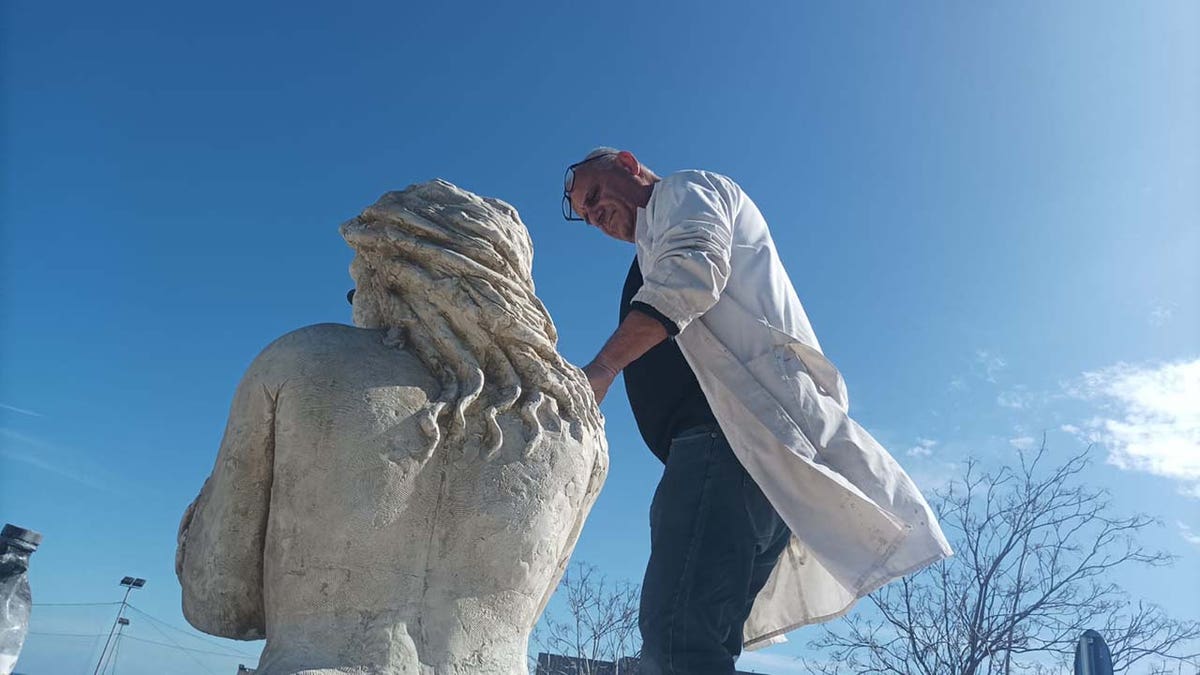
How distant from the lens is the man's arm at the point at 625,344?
2082 mm

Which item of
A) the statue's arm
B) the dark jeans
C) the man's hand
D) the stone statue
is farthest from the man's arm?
the statue's arm

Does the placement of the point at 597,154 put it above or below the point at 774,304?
above

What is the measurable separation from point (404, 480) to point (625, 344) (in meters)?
0.65

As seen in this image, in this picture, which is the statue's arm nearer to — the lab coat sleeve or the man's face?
the lab coat sleeve

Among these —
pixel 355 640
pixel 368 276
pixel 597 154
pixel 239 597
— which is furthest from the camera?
pixel 597 154

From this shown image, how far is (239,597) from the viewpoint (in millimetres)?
1725

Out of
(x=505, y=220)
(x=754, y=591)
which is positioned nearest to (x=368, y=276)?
(x=505, y=220)

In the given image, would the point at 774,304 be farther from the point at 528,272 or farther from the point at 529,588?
the point at 529,588

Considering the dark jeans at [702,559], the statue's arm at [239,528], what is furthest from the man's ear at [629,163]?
the statue's arm at [239,528]

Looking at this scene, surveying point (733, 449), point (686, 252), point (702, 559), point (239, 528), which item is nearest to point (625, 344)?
point (686, 252)

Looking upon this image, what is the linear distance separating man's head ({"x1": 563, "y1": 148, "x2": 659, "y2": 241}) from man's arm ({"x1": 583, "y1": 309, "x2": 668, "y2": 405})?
524mm

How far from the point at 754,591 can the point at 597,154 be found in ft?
4.25

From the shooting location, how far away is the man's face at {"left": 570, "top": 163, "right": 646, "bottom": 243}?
8.34 ft

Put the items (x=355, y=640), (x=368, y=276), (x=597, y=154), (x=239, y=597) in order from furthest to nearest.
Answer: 1. (x=597, y=154)
2. (x=368, y=276)
3. (x=239, y=597)
4. (x=355, y=640)
